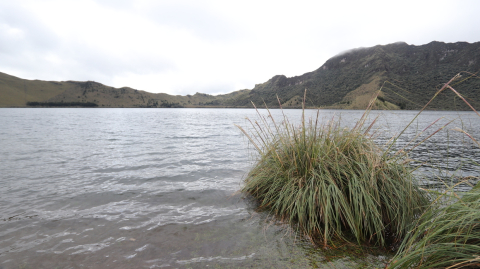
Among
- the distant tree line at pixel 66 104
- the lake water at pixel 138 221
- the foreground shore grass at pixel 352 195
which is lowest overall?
the lake water at pixel 138 221

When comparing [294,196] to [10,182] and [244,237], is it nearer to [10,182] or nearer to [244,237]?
[244,237]

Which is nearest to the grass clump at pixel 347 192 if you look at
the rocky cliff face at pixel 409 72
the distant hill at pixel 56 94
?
the rocky cliff face at pixel 409 72

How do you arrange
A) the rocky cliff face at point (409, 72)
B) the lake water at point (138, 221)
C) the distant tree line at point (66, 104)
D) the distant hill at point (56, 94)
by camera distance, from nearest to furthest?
1. the lake water at point (138, 221)
2. the rocky cliff face at point (409, 72)
3. the distant hill at point (56, 94)
4. the distant tree line at point (66, 104)

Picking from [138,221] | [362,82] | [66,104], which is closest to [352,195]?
[138,221]

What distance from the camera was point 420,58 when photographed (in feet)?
405

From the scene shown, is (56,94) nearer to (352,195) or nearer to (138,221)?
(138,221)

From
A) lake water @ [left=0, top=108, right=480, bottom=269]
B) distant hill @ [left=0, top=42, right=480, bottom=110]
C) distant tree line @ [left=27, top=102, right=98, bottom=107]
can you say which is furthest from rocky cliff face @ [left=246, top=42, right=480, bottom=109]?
distant tree line @ [left=27, top=102, right=98, bottom=107]

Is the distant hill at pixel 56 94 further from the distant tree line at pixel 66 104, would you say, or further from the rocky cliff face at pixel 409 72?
the rocky cliff face at pixel 409 72

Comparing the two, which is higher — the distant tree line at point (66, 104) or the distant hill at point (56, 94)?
the distant hill at point (56, 94)

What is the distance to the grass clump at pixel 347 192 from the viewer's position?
10.7ft

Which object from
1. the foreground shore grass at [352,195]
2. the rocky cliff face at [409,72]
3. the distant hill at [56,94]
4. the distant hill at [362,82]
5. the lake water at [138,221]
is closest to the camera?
the lake water at [138,221]

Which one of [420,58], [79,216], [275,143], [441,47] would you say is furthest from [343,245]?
[441,47]

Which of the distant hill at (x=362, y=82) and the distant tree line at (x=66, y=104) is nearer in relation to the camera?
the distant hill at (x=362, y=82)

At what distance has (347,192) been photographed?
3721mm
